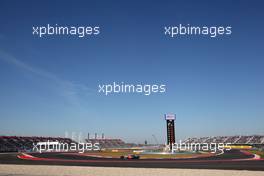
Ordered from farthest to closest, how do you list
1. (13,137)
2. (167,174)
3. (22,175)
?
(13,137)
(167,174)
(22,175)

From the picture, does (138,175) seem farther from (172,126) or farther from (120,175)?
(172,126)

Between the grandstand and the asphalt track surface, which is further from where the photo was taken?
the grandstand

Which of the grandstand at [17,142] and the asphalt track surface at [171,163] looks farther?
the grandstand at [17,142]

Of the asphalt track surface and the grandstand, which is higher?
the asphalt track surface

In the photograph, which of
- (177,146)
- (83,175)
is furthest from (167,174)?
(177,146)

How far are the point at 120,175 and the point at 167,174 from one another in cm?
414

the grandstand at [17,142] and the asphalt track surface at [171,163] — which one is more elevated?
the asphalt track surface at [171,163]

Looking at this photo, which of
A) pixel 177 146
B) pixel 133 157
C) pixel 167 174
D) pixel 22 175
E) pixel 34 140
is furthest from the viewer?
pixel 34 140

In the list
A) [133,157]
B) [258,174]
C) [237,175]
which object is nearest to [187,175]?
[237,175]

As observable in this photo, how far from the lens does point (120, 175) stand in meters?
28.0

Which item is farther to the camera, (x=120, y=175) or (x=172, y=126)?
(x=172, y=126)

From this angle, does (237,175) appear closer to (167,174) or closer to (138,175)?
(167,174)

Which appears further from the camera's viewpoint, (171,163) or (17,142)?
(17,142)

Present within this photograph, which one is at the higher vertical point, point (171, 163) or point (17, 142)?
point (171, 163)
